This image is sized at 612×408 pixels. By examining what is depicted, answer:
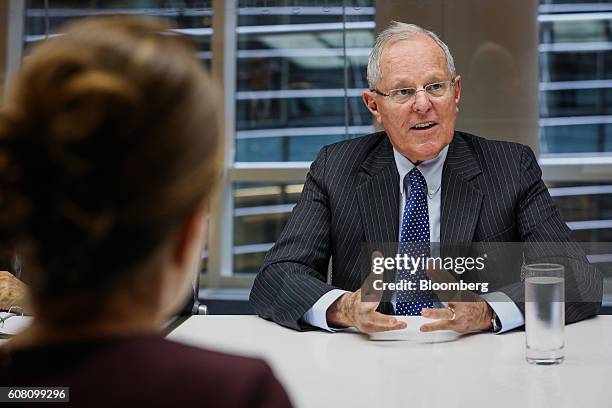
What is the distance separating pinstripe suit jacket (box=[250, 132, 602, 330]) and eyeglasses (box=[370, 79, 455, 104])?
0.17 m

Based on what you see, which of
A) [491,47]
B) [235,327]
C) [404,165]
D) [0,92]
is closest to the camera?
[0,92]

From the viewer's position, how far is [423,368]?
1599 mm

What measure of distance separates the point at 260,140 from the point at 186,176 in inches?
223

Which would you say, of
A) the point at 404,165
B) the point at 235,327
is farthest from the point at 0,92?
the point at 404,165

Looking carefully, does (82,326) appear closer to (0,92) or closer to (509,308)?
(0,92)

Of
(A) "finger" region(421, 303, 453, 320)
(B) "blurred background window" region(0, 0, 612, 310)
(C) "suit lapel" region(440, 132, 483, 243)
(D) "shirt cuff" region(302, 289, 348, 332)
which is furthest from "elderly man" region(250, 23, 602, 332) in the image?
(B) "blurred background window" region(0, 0, 612, 310)

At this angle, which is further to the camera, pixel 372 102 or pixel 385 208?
pixel 372 102

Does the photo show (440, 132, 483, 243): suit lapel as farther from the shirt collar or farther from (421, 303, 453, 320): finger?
(421, 303, 453, 320): finger

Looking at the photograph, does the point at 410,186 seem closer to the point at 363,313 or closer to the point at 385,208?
the point at 385,208

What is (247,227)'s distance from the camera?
648 cm

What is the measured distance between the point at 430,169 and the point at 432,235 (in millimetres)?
216

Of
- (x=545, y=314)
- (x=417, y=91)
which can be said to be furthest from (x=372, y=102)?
(x=545, y=314)

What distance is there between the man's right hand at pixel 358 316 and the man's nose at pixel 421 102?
697mm

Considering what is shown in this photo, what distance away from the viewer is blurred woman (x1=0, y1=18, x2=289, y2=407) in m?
0.64
